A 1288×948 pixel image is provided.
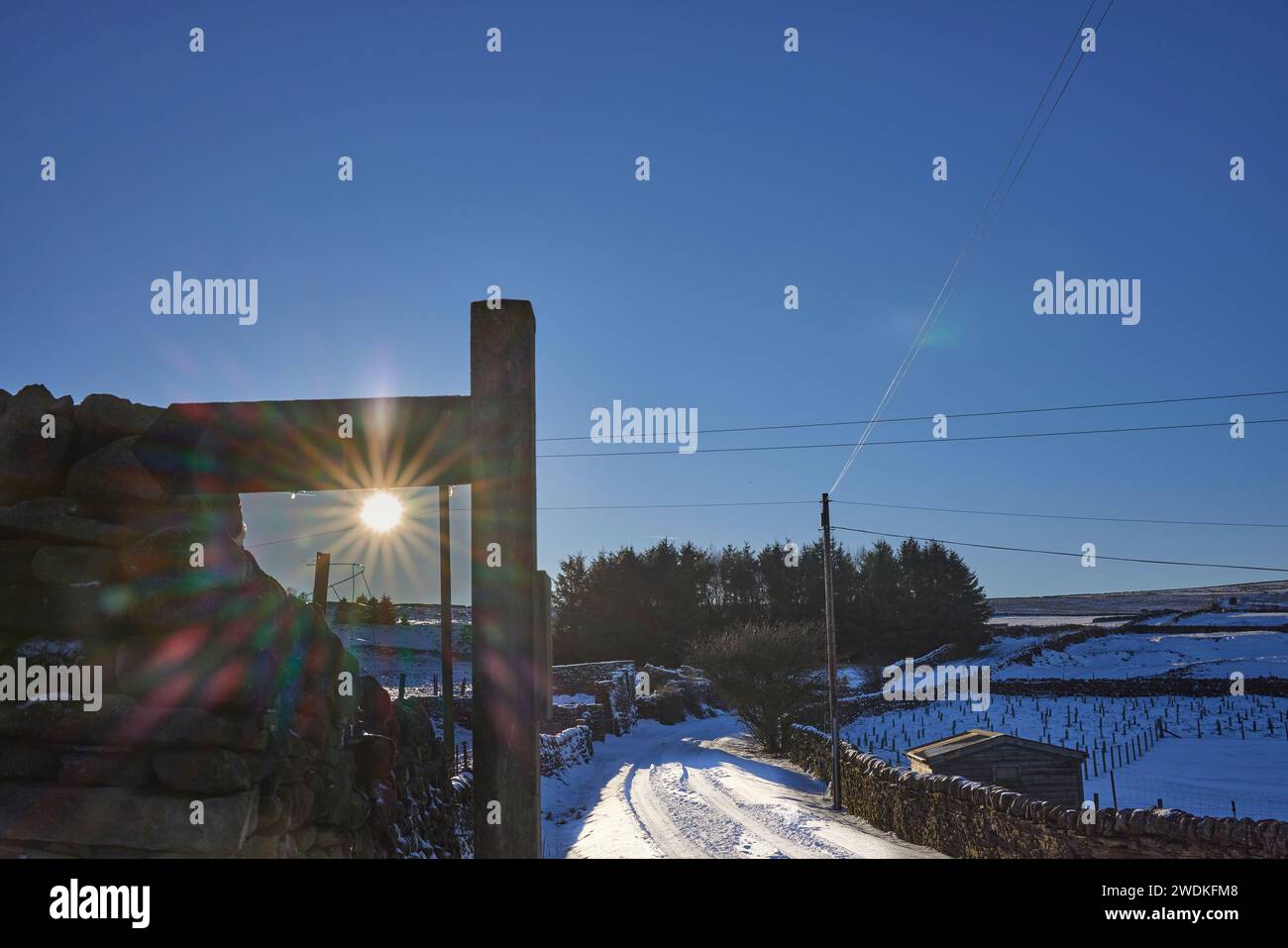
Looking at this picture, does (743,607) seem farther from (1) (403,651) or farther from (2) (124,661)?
(2) (124,661)

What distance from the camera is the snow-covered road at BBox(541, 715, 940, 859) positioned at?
15.7 meters

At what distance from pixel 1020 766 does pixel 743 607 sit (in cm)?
5007

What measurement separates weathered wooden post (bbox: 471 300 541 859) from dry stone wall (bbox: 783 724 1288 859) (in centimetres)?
1124

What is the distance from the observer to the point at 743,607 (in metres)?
69.9

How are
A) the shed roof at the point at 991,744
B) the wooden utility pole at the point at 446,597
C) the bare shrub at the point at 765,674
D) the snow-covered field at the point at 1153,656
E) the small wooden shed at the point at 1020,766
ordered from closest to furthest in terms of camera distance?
the wooden utility pole at the point at 446,597
the small wooden shed at the point at 1020,766
the shed roof at the point at 991,744
the bare shrub at the point at 765,674
the snow-covered field at the point at 1153,656

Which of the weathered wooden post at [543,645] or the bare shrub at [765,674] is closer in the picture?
the weathered wooden post at [543,645]

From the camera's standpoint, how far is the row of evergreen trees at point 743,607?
59.1 m

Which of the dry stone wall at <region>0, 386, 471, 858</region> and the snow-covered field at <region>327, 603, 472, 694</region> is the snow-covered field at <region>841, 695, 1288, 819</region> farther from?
the dry stone wall at <region>0, 386, 471, 858</region>

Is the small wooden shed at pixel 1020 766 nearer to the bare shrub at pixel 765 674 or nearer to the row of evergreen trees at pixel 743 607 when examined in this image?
the bare shrub at pixel 765 674

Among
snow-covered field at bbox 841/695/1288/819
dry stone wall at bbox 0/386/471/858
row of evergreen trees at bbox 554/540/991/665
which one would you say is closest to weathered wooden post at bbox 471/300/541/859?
dry stone wall at bbox 0/386/471/858

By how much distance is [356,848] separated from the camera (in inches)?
262

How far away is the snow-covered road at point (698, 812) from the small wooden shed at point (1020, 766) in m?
2.36

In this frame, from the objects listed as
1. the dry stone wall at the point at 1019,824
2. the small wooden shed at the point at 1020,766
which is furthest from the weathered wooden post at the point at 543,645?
the small wooden shed at the point at 1020,766
